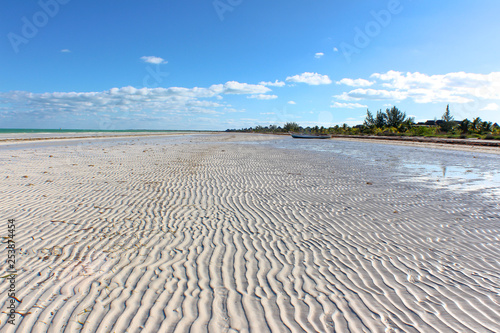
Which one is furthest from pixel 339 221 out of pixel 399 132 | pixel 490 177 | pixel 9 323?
pixel 399 132

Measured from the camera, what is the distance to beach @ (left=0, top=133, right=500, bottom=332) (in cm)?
311

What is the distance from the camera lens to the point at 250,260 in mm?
4555

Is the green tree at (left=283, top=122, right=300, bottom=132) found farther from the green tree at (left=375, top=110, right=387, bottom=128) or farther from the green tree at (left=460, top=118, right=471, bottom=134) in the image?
the green tree at (left=460, top=118, right=471, bottom=134)

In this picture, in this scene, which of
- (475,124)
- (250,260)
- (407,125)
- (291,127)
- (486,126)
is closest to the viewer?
(250,260)

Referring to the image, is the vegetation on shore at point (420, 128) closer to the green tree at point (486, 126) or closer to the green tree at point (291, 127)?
the green tree at point (486, 126)

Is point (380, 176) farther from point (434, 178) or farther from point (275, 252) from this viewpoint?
point (275, 252)

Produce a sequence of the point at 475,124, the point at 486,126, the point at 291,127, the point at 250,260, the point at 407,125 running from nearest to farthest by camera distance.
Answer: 1. the point at 250,260
2. the point at 486,126
3. the point at 475,124
4. the point at 407,125
5. the point at 291,127

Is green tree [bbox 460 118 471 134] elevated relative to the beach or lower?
elevated

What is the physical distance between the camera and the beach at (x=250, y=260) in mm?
3109

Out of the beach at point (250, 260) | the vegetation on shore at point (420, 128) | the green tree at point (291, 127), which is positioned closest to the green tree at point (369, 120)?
the vegetation on shore at point (420, 128)

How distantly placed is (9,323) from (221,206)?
16.3ft

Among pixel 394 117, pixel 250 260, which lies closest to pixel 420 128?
pixel 394 117

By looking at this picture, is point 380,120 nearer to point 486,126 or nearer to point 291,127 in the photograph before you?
point 486,126

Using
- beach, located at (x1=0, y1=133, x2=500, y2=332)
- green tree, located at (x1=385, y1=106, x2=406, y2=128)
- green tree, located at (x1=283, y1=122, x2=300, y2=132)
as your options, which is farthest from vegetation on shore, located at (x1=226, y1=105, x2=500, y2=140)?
beach, located at (x1=0, y1=133, x2=500, y2=332)
